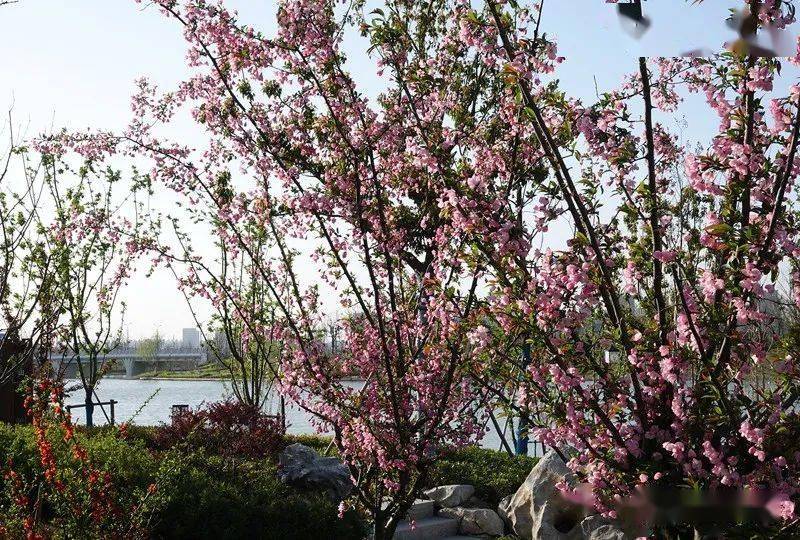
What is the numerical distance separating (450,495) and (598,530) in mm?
1729

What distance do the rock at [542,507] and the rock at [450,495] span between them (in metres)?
0.57

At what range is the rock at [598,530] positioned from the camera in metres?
7.29

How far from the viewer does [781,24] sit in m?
3.13

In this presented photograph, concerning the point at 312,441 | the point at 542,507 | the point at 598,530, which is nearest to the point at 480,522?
the point at 542,507

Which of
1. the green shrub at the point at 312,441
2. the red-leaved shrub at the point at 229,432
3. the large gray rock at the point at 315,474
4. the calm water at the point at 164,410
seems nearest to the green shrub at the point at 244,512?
the calm water at the point at 164,410

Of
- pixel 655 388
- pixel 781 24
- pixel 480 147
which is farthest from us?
pixel 480 147

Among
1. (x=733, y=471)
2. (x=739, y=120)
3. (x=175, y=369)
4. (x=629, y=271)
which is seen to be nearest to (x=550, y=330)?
(x=629, y=271)

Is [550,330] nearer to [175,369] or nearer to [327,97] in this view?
[327,97]

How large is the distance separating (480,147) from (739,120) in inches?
88.8

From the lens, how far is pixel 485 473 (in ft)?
30.8

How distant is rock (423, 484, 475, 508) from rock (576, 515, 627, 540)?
4.79ft

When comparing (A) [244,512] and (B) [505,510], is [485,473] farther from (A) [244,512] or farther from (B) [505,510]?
(A) [244,512]

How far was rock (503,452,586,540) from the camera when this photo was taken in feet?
25.0

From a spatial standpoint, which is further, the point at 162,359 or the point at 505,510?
the point at 162,359
